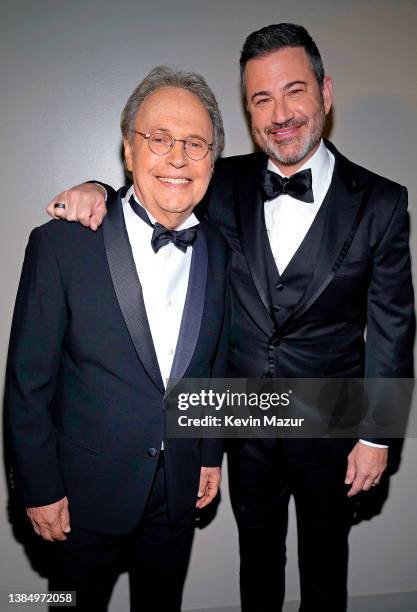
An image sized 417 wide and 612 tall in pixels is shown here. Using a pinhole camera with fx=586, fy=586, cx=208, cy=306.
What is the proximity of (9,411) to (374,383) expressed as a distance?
47.5 inches

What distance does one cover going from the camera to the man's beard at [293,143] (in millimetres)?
1970

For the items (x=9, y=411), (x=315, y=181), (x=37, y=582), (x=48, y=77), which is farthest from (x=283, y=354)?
(x=37, y=582)

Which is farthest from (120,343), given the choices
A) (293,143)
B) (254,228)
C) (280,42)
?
(280,42)

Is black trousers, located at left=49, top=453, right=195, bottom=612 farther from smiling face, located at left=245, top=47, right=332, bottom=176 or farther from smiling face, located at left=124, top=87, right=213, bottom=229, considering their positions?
smiling face, located at left=245, top=47, right=332, bottom=176

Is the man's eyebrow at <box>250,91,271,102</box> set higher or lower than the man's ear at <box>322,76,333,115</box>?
lower

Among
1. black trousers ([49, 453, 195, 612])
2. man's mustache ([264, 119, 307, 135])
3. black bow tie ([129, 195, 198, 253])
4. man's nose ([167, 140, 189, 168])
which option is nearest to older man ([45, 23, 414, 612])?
man's mustache ([264, 119, 307, 135])

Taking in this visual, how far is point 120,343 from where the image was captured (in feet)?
5.48

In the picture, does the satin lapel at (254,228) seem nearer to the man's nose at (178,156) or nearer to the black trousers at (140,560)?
the man's nose at (178,156)

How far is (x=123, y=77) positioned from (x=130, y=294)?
1083 mm

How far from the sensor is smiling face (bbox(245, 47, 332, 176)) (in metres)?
1.93

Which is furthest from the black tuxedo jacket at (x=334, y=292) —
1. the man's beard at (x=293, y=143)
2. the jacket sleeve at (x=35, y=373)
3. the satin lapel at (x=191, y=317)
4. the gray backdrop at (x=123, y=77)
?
the jacket sleeve at (x=35, y=373)

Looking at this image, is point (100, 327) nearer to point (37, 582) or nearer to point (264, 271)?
point (264, 271)

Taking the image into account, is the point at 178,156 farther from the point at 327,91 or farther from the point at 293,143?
the point at 327,91

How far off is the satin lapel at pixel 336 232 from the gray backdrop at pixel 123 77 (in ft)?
1.81
